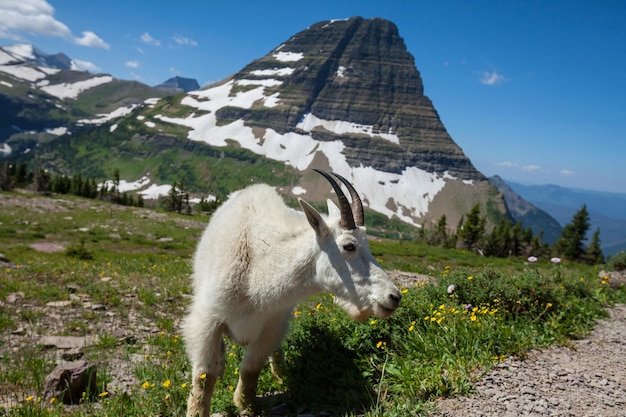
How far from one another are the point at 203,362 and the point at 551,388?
4480 mm

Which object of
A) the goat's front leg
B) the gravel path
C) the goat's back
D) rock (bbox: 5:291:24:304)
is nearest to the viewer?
the gravel path

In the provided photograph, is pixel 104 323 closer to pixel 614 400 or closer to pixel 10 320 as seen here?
pixel 10 320

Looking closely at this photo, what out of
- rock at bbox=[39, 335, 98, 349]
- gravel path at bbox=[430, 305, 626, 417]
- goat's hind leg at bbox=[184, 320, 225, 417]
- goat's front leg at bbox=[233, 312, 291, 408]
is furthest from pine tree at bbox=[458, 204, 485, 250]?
goat's hind leg at bbox=[184, 320, 225, 417]

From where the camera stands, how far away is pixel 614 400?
468 cm

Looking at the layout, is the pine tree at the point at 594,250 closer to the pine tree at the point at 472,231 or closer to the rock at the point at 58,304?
the pine tree at the point at 472,231

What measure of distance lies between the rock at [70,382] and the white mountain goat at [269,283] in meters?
1.72

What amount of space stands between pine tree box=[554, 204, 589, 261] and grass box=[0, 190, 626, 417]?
8102 cm

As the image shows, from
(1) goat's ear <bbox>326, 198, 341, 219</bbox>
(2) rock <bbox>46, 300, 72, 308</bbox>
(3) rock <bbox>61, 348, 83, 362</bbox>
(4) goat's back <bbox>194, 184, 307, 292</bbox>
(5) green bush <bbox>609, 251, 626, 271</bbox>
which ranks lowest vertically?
(2) rock <bbox>46, 300, 72, 308</bbox>

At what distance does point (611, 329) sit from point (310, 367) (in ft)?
19.5

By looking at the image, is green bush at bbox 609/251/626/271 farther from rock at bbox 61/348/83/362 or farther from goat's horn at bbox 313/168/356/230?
rock at bbox 61/348/83/362

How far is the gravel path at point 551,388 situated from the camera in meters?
4.47

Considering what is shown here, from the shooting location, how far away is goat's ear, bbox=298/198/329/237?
518 cm

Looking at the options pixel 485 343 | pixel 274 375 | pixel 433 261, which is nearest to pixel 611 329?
pixel 485 343

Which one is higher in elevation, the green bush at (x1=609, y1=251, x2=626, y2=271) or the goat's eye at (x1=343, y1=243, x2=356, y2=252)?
the goat's eye at (x1=343, y1=243, x2=356, y2=252)
